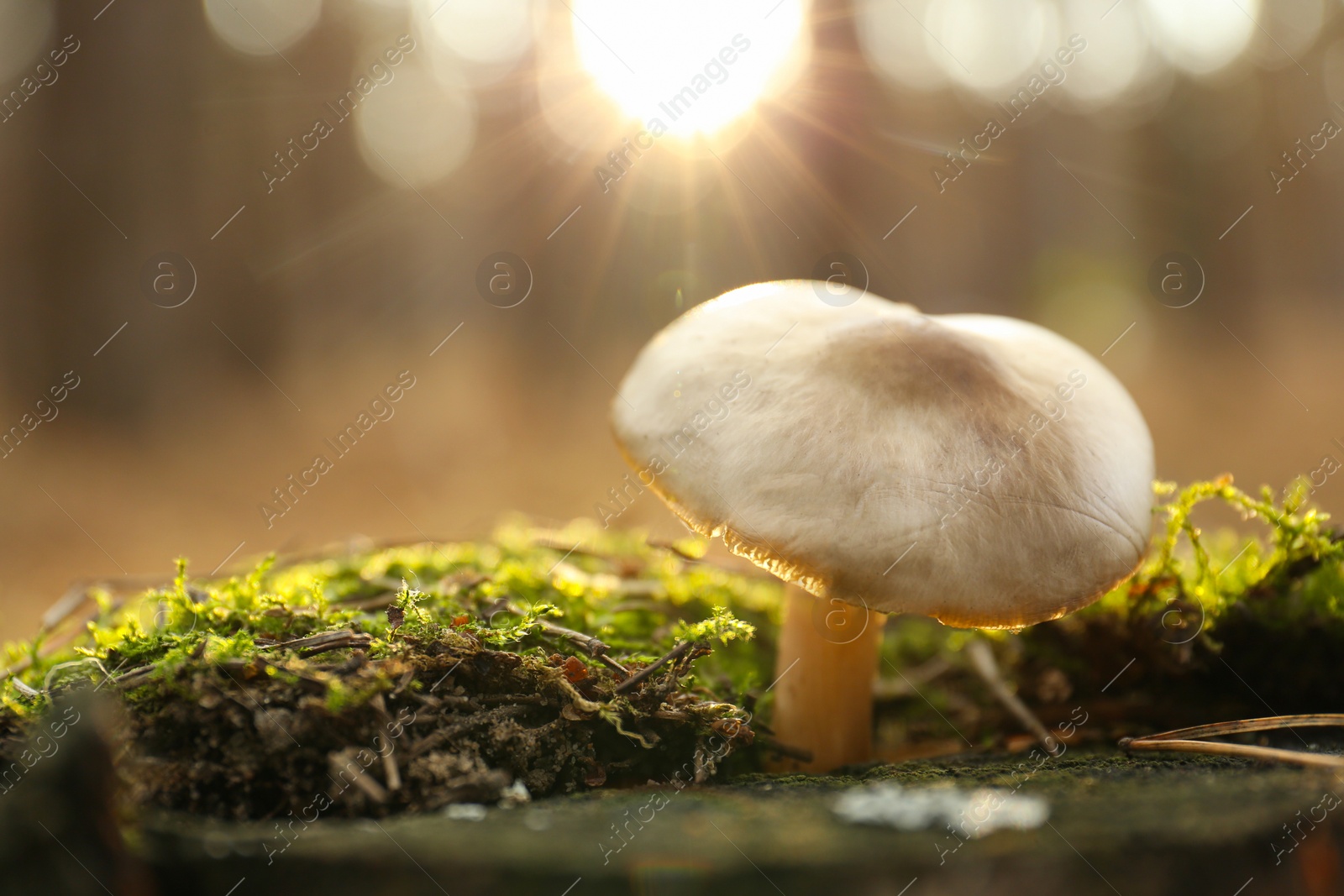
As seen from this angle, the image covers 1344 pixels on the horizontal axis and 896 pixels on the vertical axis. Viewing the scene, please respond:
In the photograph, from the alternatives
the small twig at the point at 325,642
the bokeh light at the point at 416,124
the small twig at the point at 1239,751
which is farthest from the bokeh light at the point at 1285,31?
the small twig at the point at 325,642

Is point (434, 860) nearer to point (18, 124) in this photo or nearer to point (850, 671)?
point (850, 671)

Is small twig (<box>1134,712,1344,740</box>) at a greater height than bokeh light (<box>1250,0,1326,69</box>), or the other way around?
small twig (<box>1134,712,1344,740</box>)

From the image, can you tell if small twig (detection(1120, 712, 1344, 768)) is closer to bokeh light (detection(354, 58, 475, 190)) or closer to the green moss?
the green moss

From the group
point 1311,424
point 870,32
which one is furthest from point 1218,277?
point 870,32

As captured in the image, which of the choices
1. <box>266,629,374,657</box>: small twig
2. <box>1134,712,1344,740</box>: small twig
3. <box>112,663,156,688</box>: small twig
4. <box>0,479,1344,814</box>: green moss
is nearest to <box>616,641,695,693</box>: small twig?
<box>0,479,1344,814</box>: green moss

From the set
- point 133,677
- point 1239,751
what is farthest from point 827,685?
point 133,677

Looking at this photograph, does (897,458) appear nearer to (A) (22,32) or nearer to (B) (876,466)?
(B) (876,466)
